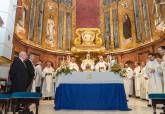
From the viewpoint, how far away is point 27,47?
44.7 ft

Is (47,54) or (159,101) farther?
(47,54)

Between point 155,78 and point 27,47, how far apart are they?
844 cm

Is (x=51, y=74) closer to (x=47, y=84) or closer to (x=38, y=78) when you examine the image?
(x=47, y=84)

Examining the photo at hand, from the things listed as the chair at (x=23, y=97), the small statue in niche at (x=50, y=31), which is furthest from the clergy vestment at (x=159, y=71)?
the small statue in niche at (x=50, y=31)

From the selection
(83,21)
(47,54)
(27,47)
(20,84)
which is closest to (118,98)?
(20,84)

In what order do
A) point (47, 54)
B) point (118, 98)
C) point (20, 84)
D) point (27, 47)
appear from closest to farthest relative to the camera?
point (20, 84)
point (118, 98)
point (27, 47)
point (47, 54)

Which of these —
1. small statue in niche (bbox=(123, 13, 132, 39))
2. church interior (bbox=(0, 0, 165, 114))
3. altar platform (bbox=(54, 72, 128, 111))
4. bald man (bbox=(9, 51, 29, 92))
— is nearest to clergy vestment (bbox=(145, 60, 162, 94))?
altar platform (bbox=(54, 72, 128, 111))

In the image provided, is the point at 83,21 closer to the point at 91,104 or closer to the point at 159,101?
the point at 91,104

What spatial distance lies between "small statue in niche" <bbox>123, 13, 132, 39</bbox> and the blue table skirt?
9190 mm

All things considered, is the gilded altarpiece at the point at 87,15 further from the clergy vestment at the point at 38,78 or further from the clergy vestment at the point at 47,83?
the clergy vestment at the point at 38,78

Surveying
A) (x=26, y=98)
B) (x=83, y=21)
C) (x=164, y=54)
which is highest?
(x=83, y=21)

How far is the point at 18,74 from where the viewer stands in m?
5.65

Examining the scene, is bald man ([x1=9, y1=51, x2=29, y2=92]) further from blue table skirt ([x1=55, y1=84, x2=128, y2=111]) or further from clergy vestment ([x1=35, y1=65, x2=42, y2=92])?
clergy vestment ([x1=35, y1=65, x2=42, y2=92])

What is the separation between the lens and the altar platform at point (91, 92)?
6764 mm
